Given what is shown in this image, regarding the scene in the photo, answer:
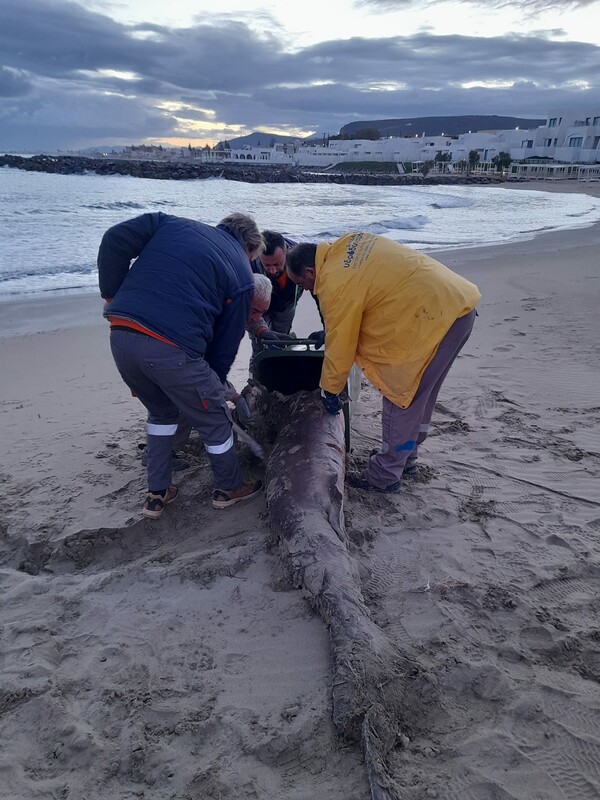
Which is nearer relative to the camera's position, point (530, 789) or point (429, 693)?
point (530, 789)

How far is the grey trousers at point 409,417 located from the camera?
3.38 m

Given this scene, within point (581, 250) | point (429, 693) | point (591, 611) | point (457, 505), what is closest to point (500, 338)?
point (457, 505)

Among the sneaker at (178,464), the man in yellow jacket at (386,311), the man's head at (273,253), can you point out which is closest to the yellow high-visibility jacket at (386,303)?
the man in yellow jacket at (386,311)

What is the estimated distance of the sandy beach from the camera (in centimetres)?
193

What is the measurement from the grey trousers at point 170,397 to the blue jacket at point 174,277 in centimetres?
10

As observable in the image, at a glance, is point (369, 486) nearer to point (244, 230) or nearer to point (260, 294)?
point (260, 294)

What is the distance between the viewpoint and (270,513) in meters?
3.13

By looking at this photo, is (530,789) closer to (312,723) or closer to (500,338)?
(312,723)

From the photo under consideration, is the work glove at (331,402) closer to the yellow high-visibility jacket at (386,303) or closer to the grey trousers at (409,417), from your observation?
the yellow high-visibility jacket at (386,303)

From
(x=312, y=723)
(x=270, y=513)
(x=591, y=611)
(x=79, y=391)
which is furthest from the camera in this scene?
(x=79, y=391)

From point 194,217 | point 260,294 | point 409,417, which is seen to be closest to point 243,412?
point 260,294

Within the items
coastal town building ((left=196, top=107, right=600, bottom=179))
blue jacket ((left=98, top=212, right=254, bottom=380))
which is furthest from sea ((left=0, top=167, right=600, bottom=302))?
coastal town building ((left=196, top=107, right=600, bottom=179))

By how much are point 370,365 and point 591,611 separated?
179 cm

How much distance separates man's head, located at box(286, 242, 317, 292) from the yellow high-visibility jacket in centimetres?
4
